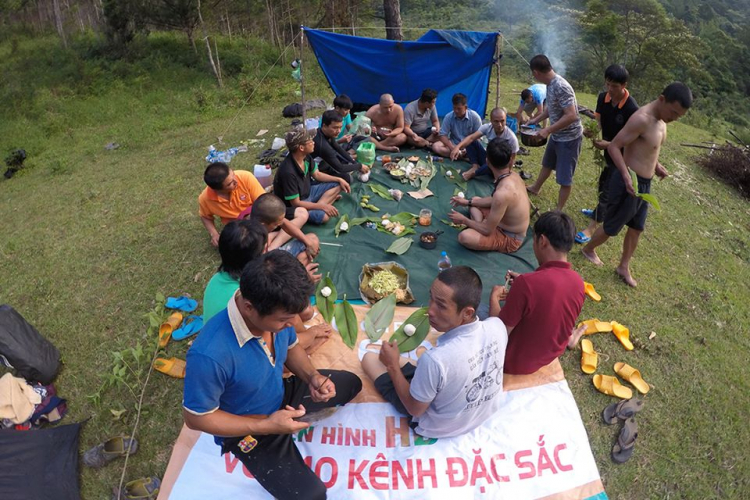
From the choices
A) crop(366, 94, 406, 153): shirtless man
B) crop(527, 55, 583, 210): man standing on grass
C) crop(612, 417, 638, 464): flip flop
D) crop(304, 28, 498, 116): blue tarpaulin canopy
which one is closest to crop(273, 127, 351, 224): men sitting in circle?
crop(366, 94, 406, 153): shirtless man

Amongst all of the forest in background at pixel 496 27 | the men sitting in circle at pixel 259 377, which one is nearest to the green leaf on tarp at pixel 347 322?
the men sitting in circle at pixel 259 377

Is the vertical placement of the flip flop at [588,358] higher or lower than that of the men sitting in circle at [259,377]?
lower

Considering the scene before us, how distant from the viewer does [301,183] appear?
15.9ft

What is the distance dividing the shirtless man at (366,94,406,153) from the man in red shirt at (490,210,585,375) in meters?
4.28

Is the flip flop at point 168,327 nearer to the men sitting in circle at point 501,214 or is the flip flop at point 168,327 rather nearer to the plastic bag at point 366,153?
the men sitting in circle at point 501,214

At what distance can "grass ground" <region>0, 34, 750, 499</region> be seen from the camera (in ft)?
9.98

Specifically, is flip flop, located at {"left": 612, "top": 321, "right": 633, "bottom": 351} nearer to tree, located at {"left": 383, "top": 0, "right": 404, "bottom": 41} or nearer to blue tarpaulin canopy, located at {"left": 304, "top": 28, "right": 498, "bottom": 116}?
blue tarpaulin canopy, located at {"left": 304, "top": 28, "right": 498, "bottom": 116}

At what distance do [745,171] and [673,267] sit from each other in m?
4.08

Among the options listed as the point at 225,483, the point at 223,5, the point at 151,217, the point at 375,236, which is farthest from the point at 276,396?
the point at 223,5

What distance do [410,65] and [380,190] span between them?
9.55 feet

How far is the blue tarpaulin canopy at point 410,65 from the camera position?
6895 mm

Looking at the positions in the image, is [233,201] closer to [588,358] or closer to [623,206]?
[588,358]

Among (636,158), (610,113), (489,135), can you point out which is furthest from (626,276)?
(489,135)

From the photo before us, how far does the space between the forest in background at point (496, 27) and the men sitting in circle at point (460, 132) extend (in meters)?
1.55
